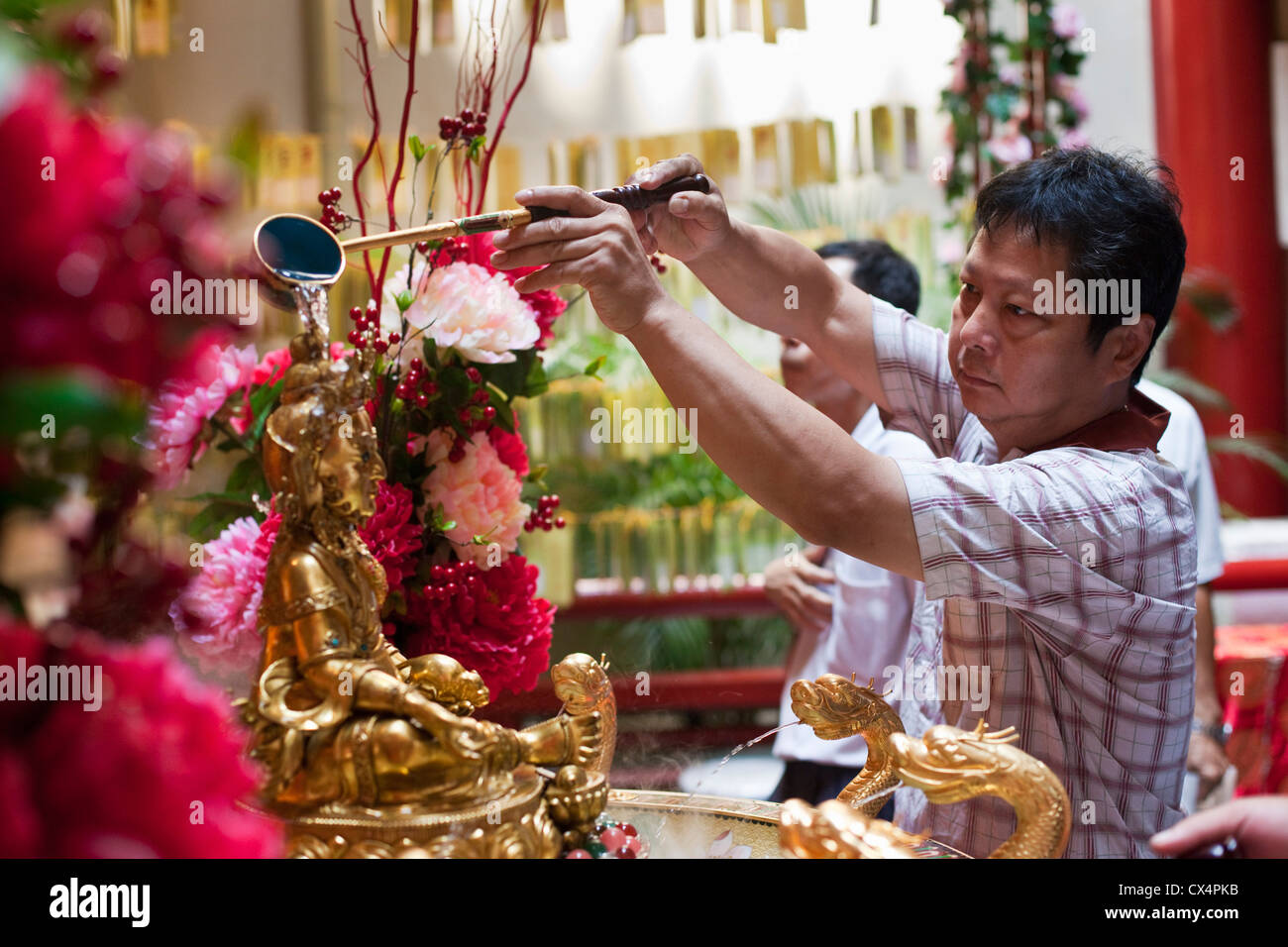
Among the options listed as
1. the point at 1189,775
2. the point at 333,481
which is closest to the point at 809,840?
the point at 333,481

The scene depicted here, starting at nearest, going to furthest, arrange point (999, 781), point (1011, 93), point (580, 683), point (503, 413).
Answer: point (999, 781), point (580, 683), point (503, 413), point (1011, 93)

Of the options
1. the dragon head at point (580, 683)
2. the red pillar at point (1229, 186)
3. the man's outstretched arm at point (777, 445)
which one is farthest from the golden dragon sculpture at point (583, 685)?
the red pillar at point (1229, 186)

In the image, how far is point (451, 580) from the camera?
1.00m

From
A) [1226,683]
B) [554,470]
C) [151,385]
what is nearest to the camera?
[151,385]

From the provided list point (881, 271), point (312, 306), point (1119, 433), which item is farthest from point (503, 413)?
point (881, 271)

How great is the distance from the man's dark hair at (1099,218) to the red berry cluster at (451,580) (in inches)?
23.2

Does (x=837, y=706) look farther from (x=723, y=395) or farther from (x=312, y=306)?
(x=312, y=306)

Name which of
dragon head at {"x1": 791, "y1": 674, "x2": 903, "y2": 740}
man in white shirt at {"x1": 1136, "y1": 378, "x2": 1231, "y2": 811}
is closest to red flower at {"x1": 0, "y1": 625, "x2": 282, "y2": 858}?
dragon head at {"x1": 791, "y1": 674, "x2": 903, "y2": 740}

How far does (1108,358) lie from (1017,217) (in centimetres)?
16

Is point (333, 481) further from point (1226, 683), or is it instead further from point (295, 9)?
point (295, 9)

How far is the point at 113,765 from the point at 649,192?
88cm

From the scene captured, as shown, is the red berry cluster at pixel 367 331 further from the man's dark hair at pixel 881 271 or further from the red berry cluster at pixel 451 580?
the man's dark hair at pixel 881 271

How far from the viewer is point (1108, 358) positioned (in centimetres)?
111

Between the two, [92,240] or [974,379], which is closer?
[92,240]
